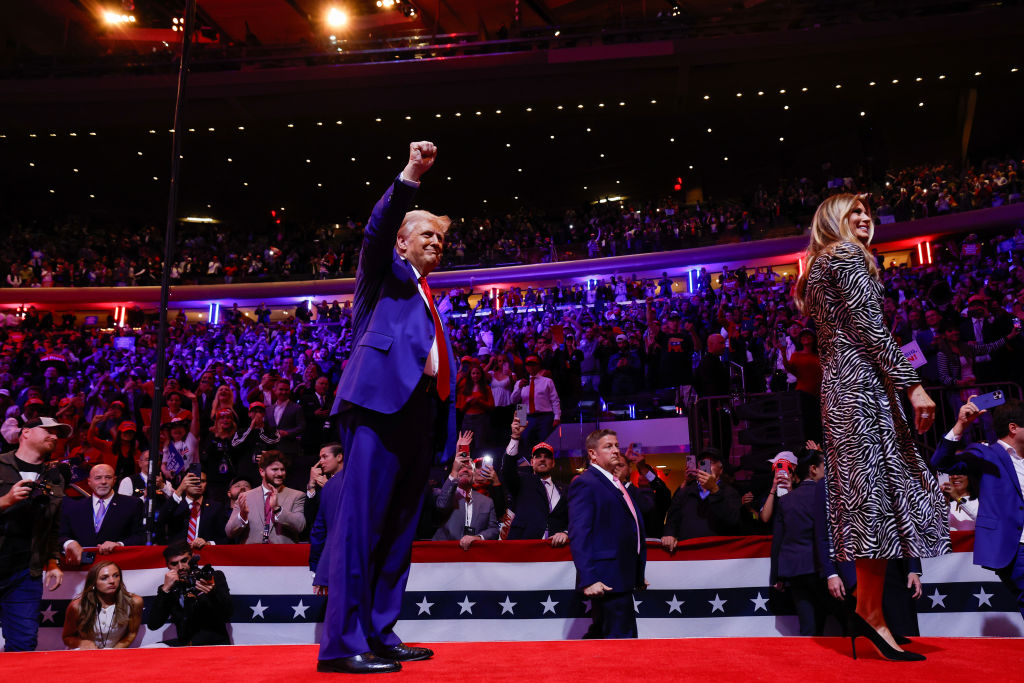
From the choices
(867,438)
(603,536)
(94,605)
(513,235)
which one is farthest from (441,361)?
(513,235)

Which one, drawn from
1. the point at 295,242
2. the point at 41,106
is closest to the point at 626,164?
the point at 295,242

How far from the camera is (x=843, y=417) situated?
265 centimetres

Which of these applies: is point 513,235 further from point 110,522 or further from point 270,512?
point 110,522

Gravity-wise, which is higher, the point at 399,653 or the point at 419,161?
the point at 419,161

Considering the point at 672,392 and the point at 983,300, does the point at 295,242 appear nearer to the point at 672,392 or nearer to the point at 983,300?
the point at 672,392

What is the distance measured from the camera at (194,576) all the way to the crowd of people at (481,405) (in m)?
0.05

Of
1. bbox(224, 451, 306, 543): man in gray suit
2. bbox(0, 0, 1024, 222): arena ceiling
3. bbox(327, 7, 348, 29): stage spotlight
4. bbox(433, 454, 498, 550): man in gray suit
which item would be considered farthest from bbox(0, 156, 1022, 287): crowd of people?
bbox(224, 451, 306, 543): man in gray suit

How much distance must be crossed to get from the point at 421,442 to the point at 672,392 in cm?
861

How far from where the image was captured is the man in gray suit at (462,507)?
20.9 ft

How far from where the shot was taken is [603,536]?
4.67 m

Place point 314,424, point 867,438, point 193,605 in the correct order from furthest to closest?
point 314,424 < point 193,605 < point 867,438

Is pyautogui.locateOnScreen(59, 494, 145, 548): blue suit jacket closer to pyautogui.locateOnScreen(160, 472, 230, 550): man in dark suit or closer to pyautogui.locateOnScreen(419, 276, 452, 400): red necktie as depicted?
pyautogui.locateOnScreen(160, 472, 230, 550): man in dark suit

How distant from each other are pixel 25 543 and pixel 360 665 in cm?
326

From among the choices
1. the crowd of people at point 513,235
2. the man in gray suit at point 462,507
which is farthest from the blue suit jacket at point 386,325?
the crowd of people at point 513,235
